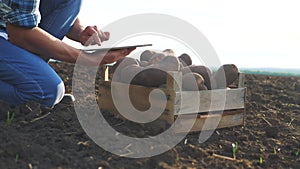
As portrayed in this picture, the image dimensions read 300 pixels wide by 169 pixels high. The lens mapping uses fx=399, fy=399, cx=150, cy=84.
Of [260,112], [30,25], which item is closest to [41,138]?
[30,25]

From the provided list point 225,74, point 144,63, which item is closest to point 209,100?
point 225,74

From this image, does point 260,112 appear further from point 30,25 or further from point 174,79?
point 30,25

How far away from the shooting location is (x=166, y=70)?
8.86ft

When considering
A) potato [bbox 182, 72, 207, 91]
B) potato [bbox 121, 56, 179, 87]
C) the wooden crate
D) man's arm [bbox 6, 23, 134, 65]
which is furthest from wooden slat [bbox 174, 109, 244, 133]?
man's arm [bbox 6, 23, 134, 65]

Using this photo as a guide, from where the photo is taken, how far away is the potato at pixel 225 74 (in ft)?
→ 9.45

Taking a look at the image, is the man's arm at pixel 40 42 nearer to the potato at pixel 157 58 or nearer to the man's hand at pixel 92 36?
the man's hand at pixel 92 36

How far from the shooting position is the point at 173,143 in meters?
2.44

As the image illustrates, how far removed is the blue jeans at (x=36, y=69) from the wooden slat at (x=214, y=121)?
917mm

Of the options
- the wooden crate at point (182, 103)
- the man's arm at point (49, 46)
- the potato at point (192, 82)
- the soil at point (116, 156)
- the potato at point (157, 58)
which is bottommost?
the soil at point (116, 156)

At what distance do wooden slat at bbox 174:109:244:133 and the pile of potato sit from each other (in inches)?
7.9

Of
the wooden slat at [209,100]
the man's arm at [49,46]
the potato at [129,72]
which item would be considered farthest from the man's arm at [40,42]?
the wooden slat at [209,100]

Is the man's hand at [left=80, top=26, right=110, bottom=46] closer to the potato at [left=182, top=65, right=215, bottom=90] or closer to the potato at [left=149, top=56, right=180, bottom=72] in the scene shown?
the potato at [left=149, top=56, right=180, bottom=72]

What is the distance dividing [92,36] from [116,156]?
1.01 meters

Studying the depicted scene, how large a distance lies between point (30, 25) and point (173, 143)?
1.10 meters
